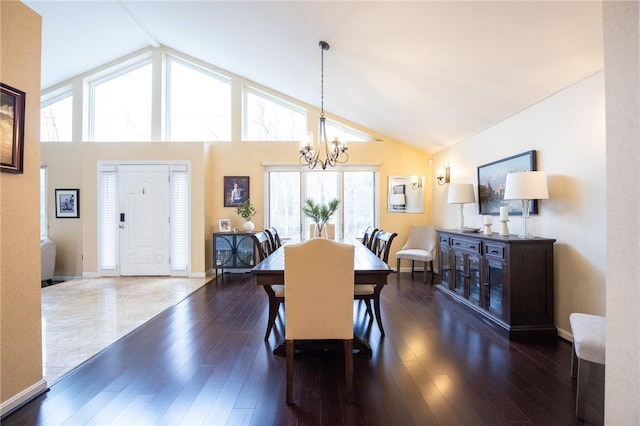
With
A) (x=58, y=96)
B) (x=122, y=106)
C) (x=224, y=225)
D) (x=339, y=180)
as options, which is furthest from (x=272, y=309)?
(x=58, y=96)

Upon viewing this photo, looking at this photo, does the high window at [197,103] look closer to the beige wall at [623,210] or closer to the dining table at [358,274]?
the dining table at [358,274]

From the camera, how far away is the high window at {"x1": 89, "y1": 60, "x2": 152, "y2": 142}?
558 cm

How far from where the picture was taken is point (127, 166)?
527 cm

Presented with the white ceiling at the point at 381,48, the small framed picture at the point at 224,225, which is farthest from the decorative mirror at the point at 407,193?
the small framed picture at the point at 224,225

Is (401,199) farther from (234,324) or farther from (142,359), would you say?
(142,359)

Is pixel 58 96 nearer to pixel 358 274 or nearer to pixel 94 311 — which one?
pixel 94 311

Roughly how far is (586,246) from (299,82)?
4.27 metres

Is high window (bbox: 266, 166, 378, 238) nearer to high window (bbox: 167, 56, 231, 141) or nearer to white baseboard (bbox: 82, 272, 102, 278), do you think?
high window (bbox: 167, 56, 231, 141)

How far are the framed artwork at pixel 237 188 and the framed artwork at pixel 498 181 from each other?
4.03 m

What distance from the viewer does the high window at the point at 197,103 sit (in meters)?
5.67

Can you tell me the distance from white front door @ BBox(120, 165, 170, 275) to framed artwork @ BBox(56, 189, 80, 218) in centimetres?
93

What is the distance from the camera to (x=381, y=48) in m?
3.00

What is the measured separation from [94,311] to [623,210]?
4.68 m

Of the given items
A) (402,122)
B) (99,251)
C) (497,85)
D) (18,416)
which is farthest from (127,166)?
(497,85)
